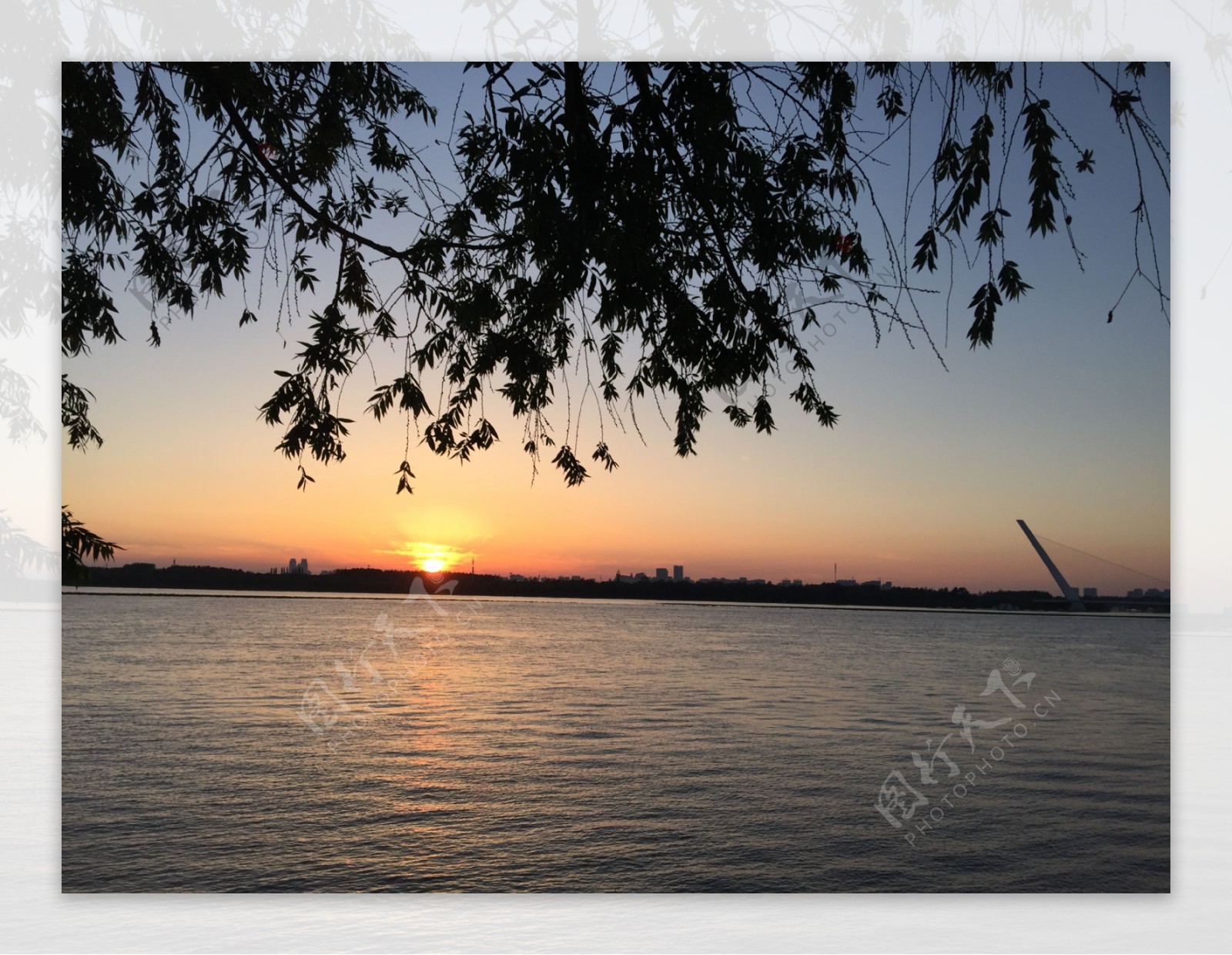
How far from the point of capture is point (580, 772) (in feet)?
27.2

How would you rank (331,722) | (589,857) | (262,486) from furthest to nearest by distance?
(331,722)
(589,857)
(262,486)

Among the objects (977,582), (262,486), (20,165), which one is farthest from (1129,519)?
(20,165)

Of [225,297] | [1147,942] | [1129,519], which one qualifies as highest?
[225,297]

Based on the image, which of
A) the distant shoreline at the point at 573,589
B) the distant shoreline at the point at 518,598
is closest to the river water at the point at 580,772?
the distant shoreline at the point at 518,598

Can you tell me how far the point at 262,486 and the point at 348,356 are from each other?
4.01ft

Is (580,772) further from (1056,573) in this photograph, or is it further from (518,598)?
(1056,573)

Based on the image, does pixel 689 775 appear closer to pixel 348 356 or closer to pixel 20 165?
pixel 348 356

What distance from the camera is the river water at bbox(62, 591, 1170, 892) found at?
451 cm

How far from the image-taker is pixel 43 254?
3812mm

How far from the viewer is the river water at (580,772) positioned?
14.8 ft

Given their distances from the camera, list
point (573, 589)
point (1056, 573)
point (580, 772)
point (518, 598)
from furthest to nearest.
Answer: point (580, 772), point (518, 598), point (573, 589), point (1056, 573)

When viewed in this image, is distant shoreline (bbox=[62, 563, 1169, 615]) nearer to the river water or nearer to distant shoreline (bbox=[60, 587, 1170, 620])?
distant shoreline (bbox=[60, 587, 1170, 620])

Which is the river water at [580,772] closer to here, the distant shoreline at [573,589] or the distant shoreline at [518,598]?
the distant shoreline at [518,598]

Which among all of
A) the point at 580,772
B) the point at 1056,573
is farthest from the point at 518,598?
the point at 580,772
